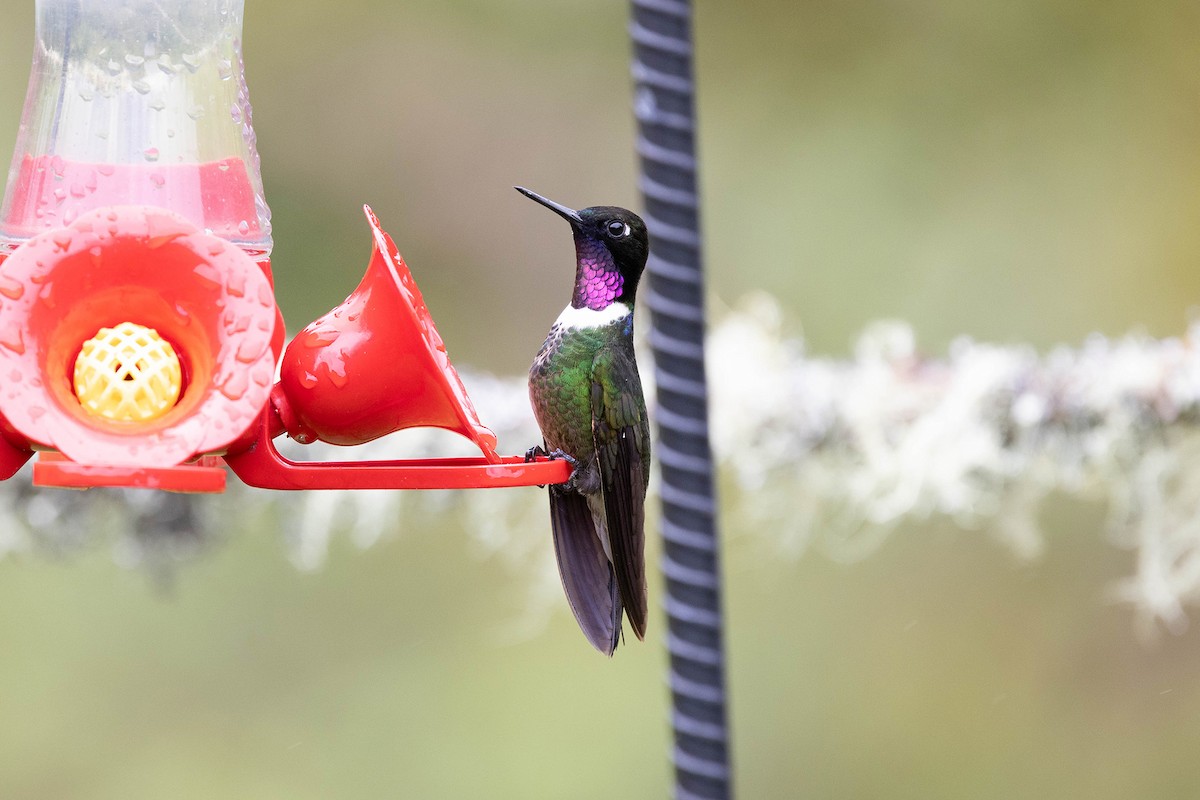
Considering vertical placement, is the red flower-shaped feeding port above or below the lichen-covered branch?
above

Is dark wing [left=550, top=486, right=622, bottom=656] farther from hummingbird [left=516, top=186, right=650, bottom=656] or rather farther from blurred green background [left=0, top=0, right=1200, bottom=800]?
blurred green background [left=0, top=0, right=1200, bottom=800]

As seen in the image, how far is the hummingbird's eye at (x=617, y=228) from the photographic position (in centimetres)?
136

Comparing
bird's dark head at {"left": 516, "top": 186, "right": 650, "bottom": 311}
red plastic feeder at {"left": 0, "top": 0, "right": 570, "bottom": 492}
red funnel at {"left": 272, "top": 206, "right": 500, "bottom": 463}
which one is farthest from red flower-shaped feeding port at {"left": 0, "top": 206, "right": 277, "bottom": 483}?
bird's dark head at {"left": 516, "top": 186, "right": 650, "bottom": 311}

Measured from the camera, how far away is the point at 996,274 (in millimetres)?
3668

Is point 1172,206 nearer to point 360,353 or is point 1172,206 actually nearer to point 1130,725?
point 1130,725

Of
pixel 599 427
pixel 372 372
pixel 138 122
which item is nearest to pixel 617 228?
pixel 599 427

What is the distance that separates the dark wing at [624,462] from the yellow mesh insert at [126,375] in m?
0.42

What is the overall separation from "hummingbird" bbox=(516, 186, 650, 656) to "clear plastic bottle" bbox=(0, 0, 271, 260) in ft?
0.93

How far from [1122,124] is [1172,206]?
305mm

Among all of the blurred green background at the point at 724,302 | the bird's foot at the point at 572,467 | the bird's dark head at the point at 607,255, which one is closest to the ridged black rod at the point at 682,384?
the bird's foot at the point at 572,467

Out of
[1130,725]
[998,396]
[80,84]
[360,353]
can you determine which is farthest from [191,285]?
[1130,725]

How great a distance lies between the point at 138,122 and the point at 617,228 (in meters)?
0.48

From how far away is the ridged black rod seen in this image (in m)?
0.92

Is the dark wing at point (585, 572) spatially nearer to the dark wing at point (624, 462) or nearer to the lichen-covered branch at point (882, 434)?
the dark wing at point (624, 462)
